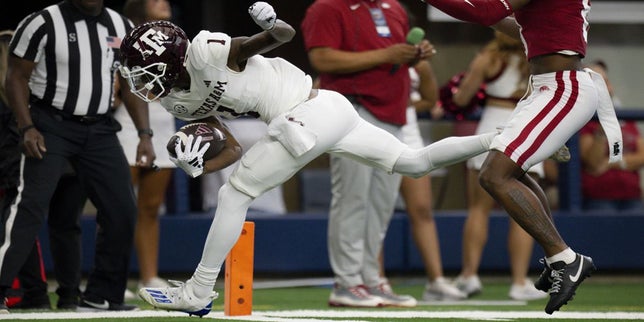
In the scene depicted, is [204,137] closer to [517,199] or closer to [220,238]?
[220,238]

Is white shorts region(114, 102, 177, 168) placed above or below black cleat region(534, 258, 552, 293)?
above

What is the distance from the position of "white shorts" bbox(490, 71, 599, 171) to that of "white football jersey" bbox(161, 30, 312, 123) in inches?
38.8

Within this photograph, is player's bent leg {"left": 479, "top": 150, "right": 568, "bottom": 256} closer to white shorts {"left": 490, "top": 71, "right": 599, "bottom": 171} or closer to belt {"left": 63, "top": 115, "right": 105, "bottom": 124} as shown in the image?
white shorts {"left": 490, "top": 71, "right": 599, "bottom": 171}

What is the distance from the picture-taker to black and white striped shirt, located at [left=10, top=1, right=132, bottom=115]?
6461mm

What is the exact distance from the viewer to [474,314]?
21.4ft

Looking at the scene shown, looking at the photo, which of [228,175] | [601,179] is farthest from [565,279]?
[228,175]

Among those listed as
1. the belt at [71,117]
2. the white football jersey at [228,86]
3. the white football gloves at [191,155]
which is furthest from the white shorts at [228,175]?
the white football gloves at [191,155]

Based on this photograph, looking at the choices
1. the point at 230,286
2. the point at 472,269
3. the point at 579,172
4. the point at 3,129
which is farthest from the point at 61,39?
the point at 579,172

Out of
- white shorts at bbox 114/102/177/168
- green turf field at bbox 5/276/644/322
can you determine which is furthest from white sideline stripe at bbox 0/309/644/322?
white shorts at bbox 114/102/177/168

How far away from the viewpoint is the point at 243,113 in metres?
5.90

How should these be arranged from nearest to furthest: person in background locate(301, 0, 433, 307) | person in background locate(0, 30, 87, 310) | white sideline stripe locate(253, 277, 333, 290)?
person in background locate(0, 30, 87, 310), person in background locate(301, 0, 433, 307), white sideline stripe locate(253, 277, 333, 290)

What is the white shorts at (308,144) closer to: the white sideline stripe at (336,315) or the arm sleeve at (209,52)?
the arm sleeve at (209,52)

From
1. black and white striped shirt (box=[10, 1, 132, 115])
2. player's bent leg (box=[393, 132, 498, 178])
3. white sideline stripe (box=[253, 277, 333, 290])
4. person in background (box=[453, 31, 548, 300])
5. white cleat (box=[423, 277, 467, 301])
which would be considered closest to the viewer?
player's bent leg (box=[393, 132, 498, 178])

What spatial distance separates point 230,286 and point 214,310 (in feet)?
2.53
